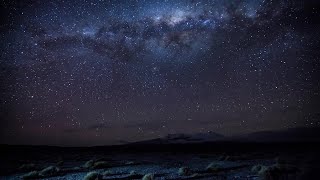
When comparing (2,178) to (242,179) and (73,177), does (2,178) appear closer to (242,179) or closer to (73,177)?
(73,177)

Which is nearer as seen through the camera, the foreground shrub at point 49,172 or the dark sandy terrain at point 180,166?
the dark sandy terrain at point 180,166

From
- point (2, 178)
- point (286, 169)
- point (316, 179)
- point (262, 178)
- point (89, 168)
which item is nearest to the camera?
point (316, 179)

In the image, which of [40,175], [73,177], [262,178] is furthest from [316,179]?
[40,175]

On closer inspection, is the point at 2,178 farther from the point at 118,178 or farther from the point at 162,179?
the point at 162,179

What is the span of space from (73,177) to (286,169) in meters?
14.2

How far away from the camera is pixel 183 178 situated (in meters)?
20.9

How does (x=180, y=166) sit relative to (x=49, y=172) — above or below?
below

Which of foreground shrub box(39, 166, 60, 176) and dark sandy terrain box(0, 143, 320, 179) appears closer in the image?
dark sandy terrain box(0, 143, 320, 179)

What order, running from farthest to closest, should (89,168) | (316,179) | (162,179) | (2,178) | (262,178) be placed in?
1. (89,168)
2. (2,178)
3. (162,179)
4. (262,178)
5. (316,179)

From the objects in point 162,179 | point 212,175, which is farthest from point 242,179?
point 162,179

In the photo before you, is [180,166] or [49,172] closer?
[49,172]

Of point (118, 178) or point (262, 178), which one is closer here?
point (262, 178)

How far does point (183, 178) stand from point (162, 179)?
1.46m

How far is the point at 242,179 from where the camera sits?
18.7 metres
